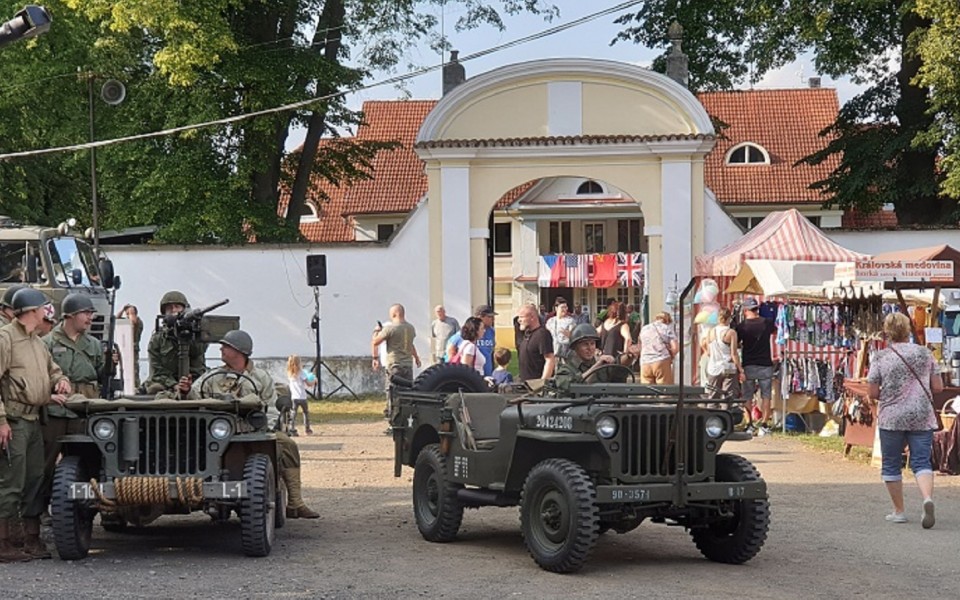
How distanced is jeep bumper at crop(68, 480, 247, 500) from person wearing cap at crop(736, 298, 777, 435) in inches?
451

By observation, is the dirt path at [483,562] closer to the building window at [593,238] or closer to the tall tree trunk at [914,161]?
the tall tree trunk at [914,161]

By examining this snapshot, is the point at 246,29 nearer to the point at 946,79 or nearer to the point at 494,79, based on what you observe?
the point at 494,79

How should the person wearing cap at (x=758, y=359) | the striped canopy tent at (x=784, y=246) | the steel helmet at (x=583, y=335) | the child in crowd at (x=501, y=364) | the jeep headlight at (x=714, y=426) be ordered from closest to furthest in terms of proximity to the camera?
1. the jeep headlight at (x=714, y=426)
2. the steel helmet at (x=583, y=335)
3. the child in crowd at (x=501, y=364)
4. the person wearing cap at (x=758, y=359)
5. the striped canopy tent at (x=784, y=246)

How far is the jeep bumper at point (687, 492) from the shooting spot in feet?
31.0

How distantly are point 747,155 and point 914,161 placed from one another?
27.3m

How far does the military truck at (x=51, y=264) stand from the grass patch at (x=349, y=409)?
418cm

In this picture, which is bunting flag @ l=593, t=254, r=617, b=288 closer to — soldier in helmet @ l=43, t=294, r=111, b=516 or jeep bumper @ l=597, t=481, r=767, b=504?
soldier in helmet @ l=43, t=294, r=111, b=516

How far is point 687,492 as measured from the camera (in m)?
9.62

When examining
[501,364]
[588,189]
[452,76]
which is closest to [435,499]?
[501,364]

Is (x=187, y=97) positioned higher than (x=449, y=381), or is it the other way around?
(x=187, y=97)

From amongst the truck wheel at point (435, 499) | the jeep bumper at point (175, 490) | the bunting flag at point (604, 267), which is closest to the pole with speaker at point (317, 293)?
the truck wheel at point (435, 499)

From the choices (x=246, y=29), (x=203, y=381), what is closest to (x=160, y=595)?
(x=203, y=381)

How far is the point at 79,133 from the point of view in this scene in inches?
1310

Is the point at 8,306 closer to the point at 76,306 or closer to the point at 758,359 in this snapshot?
the point at 76,306
